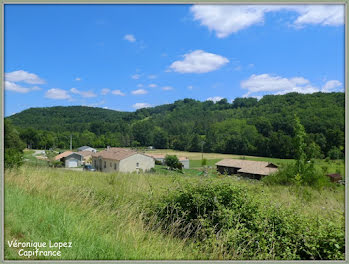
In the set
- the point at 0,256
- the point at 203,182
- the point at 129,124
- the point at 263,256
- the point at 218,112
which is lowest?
the point at 263,256

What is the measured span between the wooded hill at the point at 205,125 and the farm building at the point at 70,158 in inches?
26.2

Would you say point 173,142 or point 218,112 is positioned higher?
point 218,112

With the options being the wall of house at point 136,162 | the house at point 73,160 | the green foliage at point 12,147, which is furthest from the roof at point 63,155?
the wall of house at point 136,162

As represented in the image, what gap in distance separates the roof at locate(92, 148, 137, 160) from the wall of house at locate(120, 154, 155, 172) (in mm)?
170

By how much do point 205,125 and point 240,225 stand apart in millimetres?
13167

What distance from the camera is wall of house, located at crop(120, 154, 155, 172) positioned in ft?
28.2

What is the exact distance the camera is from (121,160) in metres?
8.98

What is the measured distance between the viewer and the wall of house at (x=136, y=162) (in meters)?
8.59

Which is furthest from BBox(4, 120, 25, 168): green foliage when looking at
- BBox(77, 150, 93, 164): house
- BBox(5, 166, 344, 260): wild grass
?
BBox(77, 150, 93, 164): house

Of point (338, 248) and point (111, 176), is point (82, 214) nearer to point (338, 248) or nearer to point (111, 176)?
point (338, 248)

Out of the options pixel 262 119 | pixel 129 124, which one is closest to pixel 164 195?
pixel 129 124

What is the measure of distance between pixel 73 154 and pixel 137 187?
5594mm

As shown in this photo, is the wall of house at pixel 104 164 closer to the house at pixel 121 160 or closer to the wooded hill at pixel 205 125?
the house at pixel 121 160

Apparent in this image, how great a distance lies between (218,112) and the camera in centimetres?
1747
